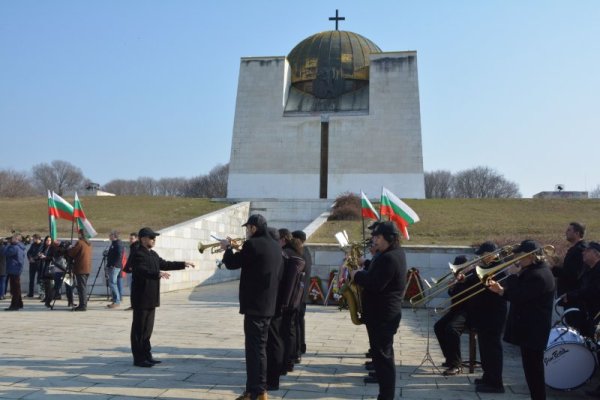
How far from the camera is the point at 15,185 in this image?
6188 centimetres

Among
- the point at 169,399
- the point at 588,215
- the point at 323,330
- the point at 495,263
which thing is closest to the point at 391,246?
the point at 495,263

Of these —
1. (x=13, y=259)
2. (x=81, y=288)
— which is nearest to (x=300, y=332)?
(x=81, y=288)

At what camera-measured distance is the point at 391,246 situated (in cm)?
503

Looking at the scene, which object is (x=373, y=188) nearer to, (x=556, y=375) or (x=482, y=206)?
(x=482, y=206)

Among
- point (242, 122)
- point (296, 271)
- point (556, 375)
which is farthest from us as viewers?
point (242, 122)

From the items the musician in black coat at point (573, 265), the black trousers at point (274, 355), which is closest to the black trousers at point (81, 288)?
the black trousers at point (274, 355)

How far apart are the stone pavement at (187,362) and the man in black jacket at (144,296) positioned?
0.70 ft

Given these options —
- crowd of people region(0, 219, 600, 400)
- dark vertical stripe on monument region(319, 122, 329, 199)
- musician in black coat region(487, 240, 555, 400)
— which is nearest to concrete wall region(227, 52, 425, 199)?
dark vertical stripe on monument region(319, 122, 329, 199)

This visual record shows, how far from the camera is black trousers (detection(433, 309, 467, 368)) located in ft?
20.5

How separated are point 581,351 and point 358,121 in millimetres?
28820

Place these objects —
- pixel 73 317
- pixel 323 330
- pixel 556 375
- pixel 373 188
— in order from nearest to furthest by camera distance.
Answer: pixel 556 375 → pixel 323 330 → pixel 73 317 → pixel 373 188

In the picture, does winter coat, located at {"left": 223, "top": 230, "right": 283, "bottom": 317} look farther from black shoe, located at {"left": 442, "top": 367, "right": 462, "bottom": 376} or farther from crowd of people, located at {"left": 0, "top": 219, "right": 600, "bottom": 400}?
black shoe, located at {"left": 442, "top": 367, "right": 462, "bottom": 376}

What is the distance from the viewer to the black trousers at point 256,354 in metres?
4.89

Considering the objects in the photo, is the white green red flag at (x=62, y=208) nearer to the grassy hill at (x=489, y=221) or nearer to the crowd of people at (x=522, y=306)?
the grassy hill at (x=489, y=221)
